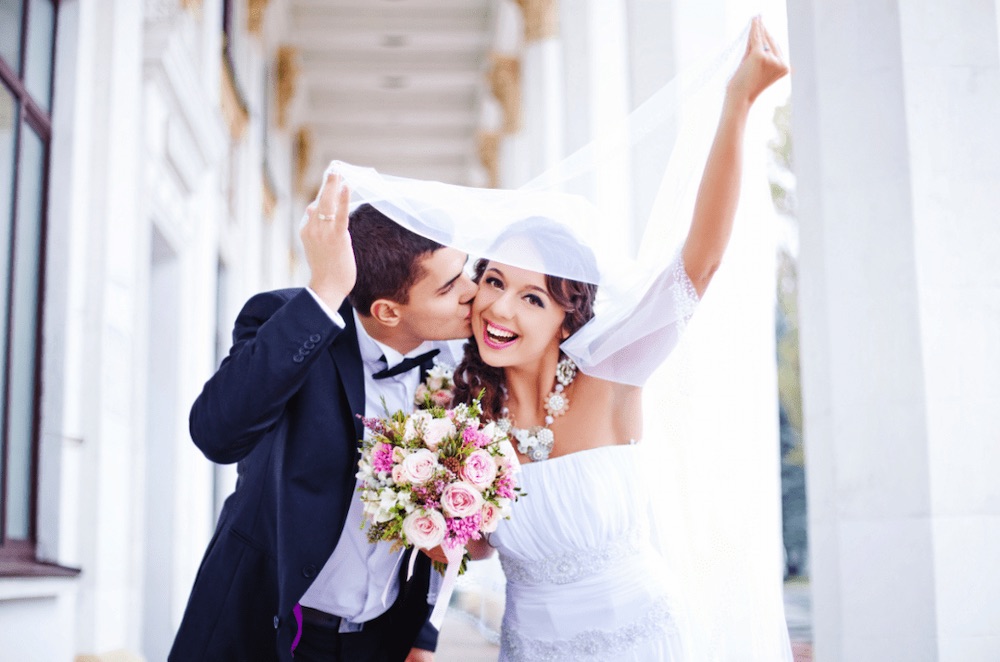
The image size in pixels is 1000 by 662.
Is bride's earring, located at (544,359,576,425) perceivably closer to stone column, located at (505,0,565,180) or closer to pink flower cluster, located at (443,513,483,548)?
pink flower cluster, located at (443,513,483,548)

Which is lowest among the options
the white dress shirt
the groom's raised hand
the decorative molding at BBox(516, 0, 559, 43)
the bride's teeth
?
the white dress shirt

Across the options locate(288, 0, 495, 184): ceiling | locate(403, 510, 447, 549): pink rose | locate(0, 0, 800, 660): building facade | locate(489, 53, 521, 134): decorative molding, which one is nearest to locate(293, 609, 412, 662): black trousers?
locate(403, 510, 447, 549): pink rose

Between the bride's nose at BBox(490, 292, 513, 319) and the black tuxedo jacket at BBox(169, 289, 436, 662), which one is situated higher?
the bride's nose at BBox(490, 292, 513, 319)

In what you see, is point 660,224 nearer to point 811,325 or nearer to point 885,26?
point 811,325

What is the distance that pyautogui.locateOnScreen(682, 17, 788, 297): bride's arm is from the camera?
2.43 metres

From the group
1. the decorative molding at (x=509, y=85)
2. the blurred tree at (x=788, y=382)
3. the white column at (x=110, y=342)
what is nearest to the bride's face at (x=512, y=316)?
the white column at (x=110, y=342)

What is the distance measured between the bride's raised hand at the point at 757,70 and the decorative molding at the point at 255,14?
10714 millimetres

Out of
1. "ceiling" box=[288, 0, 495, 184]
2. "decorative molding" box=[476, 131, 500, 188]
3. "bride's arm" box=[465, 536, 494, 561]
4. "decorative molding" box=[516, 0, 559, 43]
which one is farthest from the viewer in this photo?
"decorative molding" box=[476, 131, 500, 188]

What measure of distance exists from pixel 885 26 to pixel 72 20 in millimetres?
3983

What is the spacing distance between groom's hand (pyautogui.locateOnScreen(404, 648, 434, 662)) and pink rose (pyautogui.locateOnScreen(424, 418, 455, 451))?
64 centimetres

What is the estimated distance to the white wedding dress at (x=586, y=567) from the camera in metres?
2.70

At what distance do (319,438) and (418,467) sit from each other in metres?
0.29

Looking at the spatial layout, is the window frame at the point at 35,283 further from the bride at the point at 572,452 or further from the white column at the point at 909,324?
the white column at the point at 909,324

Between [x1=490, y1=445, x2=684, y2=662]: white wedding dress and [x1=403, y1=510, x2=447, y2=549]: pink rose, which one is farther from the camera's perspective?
[x1=490, y1=445, x2=684, y2=662]: white wedding dress
